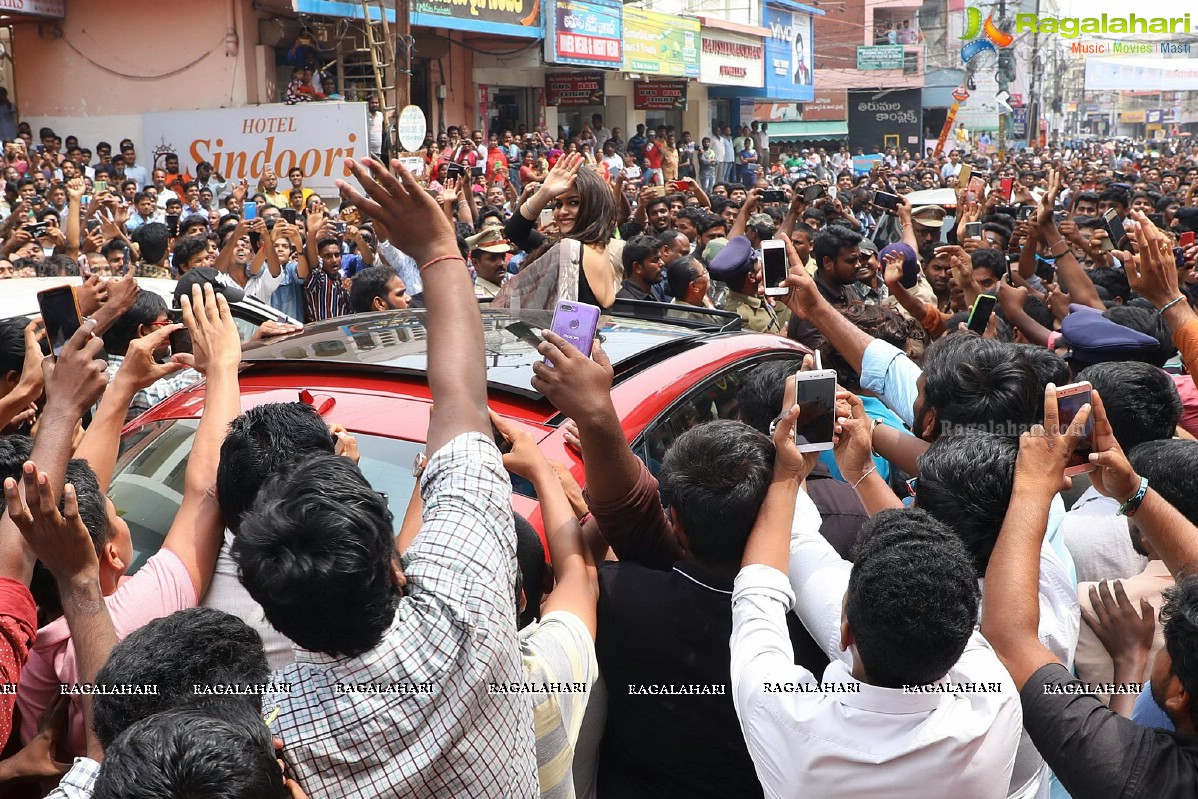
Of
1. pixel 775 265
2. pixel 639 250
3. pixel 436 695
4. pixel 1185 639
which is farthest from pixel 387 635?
pixel 639 250

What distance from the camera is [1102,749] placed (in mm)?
1749

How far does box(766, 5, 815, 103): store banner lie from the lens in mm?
32344

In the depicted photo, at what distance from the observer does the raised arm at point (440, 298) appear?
79.4 inches

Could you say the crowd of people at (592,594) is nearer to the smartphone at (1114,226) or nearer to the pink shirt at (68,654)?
the pink shirt at (68,654)

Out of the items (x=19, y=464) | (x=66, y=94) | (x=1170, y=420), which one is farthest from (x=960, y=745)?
(x=66, y=94)

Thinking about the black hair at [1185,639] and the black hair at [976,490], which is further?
the black hair at [976,490]

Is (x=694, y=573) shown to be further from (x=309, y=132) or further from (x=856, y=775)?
(x=309, y=132)

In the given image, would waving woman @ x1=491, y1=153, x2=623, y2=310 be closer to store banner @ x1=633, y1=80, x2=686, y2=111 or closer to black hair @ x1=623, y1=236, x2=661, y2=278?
black hair @ x1=623, y1=236, x2=661, y2=278

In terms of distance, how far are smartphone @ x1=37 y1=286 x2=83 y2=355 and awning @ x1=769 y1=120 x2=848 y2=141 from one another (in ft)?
134

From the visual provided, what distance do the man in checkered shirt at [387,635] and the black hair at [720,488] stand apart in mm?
528

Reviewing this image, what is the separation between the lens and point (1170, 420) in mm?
3078

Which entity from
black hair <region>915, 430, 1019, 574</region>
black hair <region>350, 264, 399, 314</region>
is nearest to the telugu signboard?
black hair <region>350, 264, 399, 314</region>

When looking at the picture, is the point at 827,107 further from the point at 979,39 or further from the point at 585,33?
the point at 585,33

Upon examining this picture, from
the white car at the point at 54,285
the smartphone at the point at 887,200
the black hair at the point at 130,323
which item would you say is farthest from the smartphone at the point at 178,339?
the smartphone at the point at 887,200
